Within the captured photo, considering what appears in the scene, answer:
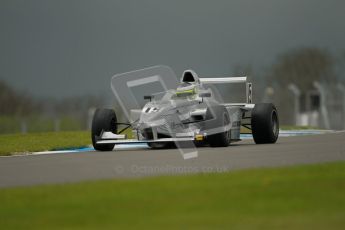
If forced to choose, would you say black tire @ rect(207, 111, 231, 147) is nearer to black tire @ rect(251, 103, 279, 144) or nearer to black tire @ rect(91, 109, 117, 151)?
black tire @ rect(251, 103, 279, 144)

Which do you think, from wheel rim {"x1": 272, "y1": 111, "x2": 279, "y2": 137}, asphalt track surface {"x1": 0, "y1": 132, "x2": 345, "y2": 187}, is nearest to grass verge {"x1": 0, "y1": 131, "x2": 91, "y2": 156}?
asphalt track surface {"x1": 0, "y1": 132, "x2": 345, "y2": 187}

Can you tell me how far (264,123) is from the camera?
17797 millimetres

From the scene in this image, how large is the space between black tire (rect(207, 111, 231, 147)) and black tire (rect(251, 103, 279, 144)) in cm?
99

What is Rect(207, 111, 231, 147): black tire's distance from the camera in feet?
55.1

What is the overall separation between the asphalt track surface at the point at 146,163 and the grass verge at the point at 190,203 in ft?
3.87

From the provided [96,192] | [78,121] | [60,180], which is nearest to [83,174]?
[60,180]

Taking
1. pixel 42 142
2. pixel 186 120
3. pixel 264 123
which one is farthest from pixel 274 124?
pixel 42 142

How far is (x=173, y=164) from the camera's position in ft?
41.8

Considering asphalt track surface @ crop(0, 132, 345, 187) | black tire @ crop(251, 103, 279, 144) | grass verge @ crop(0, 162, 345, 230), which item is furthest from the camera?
black tire @ crop(251, 103, 279, 144)

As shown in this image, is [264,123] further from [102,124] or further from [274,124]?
[102,124]

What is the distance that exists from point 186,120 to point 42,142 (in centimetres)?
594

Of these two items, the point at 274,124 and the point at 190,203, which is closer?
the point at 190,203

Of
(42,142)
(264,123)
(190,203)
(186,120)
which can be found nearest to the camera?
(190,203)

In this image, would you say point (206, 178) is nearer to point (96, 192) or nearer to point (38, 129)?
point (96, 192)
